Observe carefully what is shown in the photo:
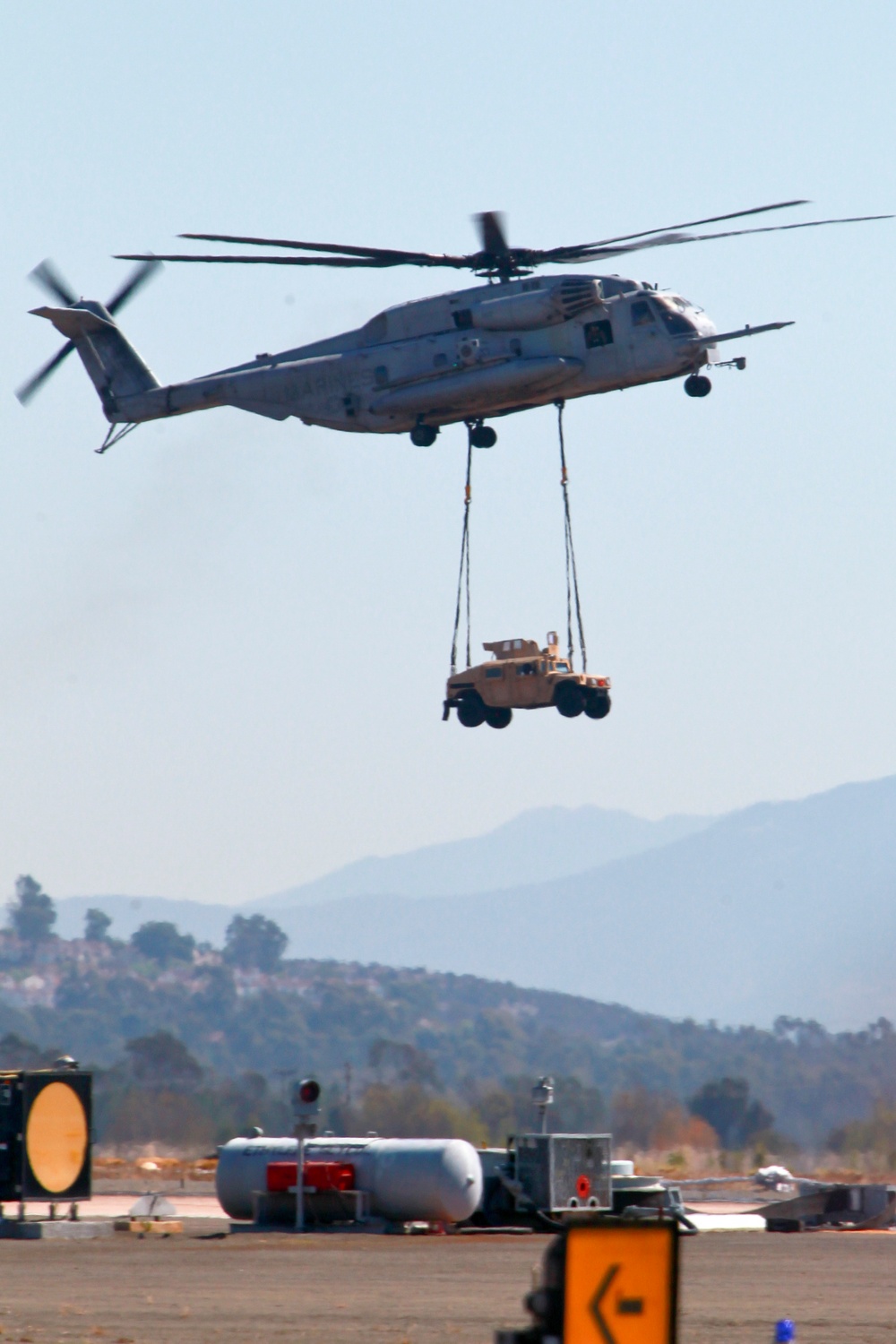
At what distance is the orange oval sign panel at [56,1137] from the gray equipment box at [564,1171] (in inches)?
282

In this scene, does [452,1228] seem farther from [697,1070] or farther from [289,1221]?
[697,1070]

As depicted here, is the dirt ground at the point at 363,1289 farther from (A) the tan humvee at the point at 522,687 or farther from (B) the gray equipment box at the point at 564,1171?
(A) the tan humvee at the point at 522,687

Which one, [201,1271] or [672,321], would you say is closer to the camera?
[201,1271]

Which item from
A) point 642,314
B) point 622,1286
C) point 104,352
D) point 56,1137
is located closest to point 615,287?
point 642,314

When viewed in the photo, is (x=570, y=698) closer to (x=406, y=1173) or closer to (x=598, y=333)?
(x=598, y=333)

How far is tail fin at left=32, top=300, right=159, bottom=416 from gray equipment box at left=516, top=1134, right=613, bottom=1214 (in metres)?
20.0

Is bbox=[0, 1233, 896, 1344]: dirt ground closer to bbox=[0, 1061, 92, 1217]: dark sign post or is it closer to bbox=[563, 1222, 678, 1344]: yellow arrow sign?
bbox=[0, 1061, 92, 1217]: dark sign post

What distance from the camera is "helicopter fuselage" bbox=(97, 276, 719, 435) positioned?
38562mm

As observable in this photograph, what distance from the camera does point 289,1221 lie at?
3494 centimetres

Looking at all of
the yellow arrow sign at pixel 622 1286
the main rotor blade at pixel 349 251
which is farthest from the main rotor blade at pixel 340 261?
the yellow arrow sign at pixel 622 1286

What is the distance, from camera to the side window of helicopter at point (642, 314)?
38625mm

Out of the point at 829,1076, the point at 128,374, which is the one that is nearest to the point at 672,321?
the point at 128,374

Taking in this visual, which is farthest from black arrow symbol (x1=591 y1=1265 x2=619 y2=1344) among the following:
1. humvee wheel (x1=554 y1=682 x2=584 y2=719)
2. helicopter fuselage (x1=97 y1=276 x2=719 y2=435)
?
humvee wheel (x1=554 y1=682 x2=584 y2=719)

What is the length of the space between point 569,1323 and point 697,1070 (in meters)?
94.9
